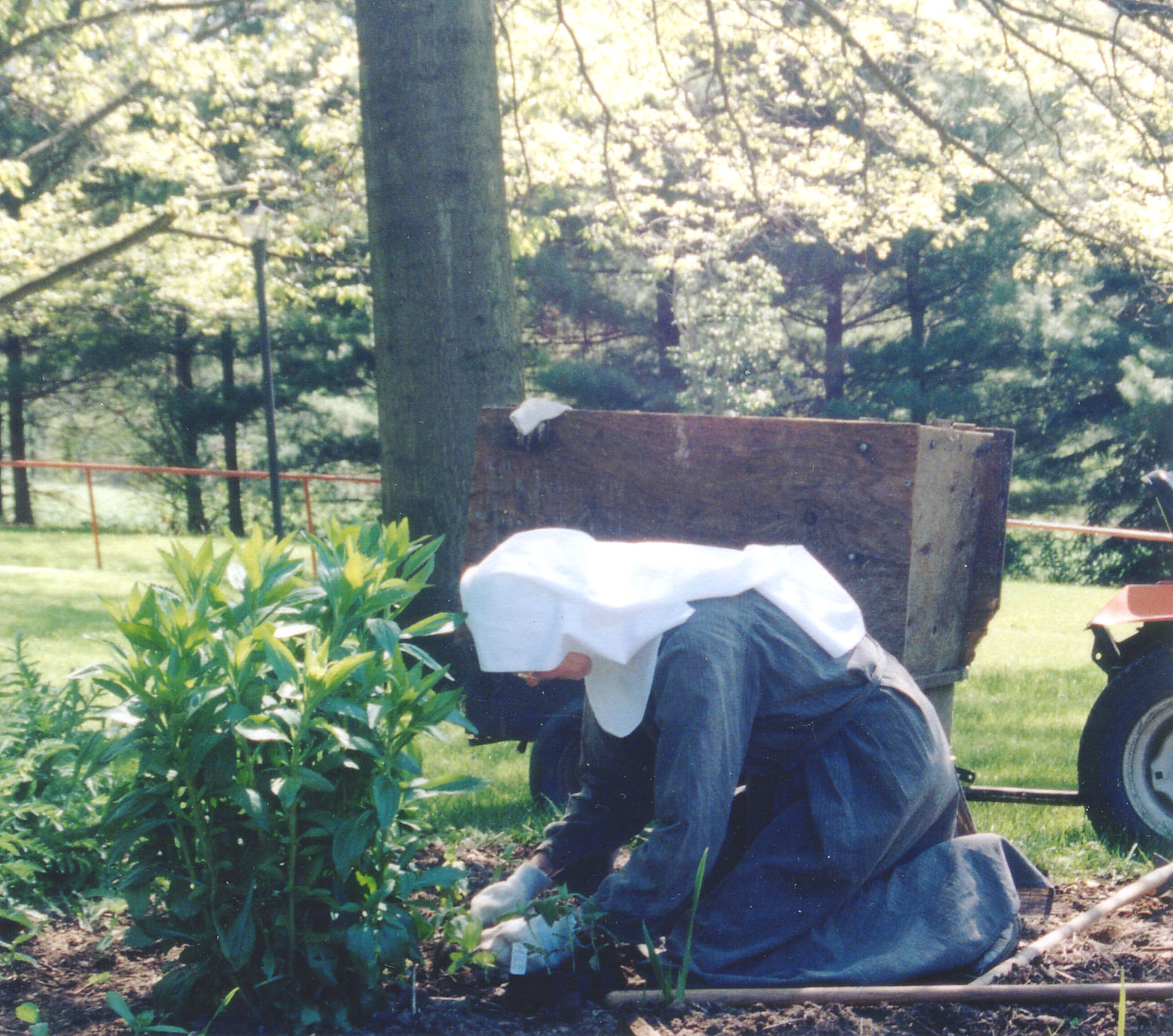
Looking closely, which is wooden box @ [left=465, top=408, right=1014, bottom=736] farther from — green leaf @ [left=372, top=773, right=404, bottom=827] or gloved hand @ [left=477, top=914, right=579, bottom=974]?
green leaf @ [left=372, top=773, right=404, bottom=827]

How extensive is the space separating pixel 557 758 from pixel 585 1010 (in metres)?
1.70

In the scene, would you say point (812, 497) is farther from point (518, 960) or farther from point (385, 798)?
point (385, 798)

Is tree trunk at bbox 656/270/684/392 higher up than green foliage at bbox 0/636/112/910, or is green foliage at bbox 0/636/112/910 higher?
tree trunk at bbox 656/270/684/392

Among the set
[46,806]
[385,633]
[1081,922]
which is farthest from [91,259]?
[1081,922]

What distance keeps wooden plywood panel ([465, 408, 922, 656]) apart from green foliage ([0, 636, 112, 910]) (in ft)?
4.84

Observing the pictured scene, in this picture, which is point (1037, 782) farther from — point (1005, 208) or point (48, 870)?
point (1005, 208)

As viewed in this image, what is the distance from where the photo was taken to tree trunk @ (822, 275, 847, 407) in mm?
22016

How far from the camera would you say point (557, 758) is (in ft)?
14.4

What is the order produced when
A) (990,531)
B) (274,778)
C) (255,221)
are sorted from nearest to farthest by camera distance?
(274,778) → (990,531) → (255,221)

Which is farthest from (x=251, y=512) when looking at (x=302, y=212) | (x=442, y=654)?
(x=442, y=654)

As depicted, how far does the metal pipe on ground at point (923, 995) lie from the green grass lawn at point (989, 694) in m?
0.83

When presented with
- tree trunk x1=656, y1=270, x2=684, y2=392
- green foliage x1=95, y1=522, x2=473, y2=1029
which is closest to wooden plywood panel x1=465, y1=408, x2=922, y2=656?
green foliage x1=95, y1=522, x2=473, y2=1029

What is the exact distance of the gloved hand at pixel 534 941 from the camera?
2.75 metres

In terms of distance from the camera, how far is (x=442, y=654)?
490 cm
